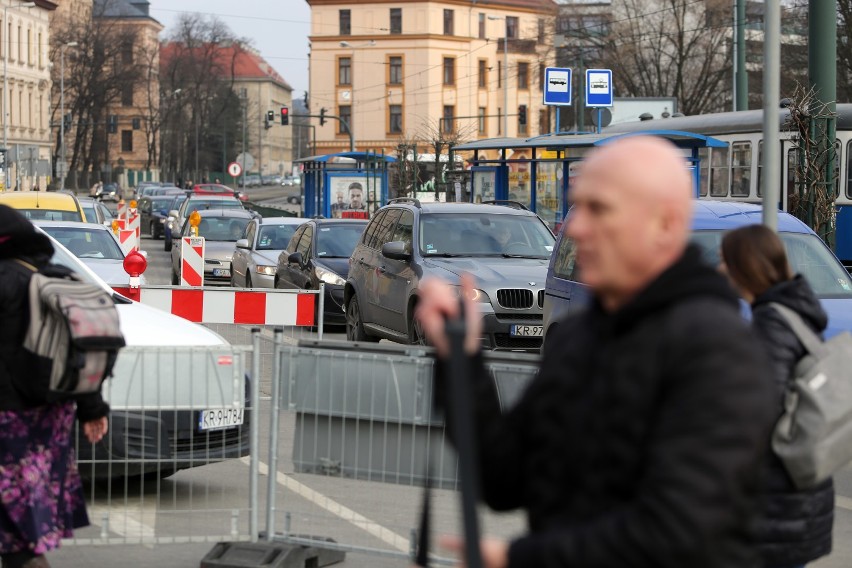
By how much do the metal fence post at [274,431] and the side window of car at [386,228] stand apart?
9875mm

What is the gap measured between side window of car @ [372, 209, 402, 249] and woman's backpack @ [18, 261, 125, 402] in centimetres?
1090

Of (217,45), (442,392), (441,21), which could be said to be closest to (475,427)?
(442,392)

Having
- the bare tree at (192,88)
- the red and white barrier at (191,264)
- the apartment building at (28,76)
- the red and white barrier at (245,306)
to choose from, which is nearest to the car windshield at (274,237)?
the red and white barrier at (191,264)

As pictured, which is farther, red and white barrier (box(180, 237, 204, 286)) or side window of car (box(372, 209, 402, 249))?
red and white barrier (box(180, 237, 204, 286))

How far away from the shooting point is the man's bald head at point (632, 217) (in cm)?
260

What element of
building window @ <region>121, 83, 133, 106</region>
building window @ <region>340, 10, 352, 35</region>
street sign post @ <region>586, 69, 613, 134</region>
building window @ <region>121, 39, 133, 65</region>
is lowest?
street sign post @ <region>586, 69, 613, 134</region>

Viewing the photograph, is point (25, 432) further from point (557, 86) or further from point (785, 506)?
point (557, 86)

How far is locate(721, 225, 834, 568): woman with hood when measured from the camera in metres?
4.18

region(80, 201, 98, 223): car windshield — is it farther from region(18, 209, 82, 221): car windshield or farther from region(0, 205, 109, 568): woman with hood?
region(0, 205, 109, 568): woman with hood

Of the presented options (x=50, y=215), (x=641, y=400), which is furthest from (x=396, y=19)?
(x=641, y=400)

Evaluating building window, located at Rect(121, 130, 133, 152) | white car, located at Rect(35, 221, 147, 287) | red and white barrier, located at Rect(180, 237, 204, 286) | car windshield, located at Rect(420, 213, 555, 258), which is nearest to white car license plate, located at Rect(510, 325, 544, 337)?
car windshield, located at Rect(420, 213, 555, 258)

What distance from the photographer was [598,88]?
Answer: 3300 cm

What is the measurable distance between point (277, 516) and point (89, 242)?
12907 millimetres

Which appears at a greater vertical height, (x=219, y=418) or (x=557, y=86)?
(x=557, y=86)
